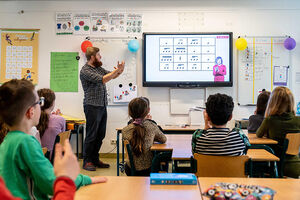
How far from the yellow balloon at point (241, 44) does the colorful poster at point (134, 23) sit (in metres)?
1.73

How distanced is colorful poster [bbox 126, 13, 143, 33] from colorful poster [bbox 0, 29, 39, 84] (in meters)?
1.72

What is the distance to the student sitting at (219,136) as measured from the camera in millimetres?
1681

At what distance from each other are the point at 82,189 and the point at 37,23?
4.56 metres

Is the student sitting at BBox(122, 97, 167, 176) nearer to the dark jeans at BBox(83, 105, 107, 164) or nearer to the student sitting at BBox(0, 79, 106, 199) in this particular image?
the student sitting at BBox(0, 79, 106, 199)

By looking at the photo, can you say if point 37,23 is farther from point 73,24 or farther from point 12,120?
point 12,120

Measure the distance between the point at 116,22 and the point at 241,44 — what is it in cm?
224

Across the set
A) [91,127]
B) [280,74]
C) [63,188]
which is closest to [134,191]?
[63,188]

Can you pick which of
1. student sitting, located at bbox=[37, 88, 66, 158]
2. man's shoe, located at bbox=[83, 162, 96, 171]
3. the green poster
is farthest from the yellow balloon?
student sitting, located at bbox=[37, 88, 66, 158]

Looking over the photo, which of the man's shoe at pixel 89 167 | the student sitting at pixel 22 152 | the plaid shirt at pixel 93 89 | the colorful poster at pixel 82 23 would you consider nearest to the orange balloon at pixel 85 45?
the colorful poster at pixel 82 23

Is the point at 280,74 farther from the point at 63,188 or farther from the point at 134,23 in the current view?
the point at 63,188

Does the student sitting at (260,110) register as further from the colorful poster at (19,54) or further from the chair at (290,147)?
the colorful poster at (19,54)

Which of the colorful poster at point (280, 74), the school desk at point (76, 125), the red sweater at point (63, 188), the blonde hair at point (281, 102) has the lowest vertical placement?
the school desk at point (76, 125)

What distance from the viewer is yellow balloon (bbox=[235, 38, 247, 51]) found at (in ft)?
14.8

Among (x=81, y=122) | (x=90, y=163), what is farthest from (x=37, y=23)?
(x=90, y=163)
